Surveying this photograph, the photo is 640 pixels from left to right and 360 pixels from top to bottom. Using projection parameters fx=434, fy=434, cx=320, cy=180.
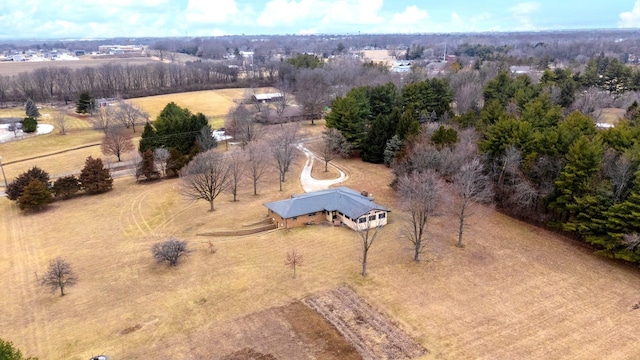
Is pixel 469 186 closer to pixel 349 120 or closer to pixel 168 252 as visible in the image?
pixel 168 252

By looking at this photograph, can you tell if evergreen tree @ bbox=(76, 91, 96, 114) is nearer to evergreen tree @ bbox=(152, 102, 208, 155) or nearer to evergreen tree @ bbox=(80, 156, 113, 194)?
evergreen tree @ bbox=(152, 102, 208, 155)

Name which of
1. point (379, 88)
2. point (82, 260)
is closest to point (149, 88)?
point (379, 88)

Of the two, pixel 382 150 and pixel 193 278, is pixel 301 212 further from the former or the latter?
pixel 382 150

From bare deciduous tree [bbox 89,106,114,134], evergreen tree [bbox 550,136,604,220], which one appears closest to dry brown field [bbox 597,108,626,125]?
Result: evergreen tree [bbox 550,136,604,220]

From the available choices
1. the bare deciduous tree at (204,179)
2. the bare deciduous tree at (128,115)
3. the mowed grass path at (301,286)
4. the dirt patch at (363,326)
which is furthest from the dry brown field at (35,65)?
the dirt patch at (363,326)

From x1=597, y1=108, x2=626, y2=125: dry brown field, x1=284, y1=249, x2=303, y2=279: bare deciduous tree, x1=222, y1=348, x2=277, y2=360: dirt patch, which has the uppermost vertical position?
x1=597, y1=108, x2=626, y2=125: dry brown field

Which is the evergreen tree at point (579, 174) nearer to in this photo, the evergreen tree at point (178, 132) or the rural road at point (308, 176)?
the rural road at point (308, 176)
